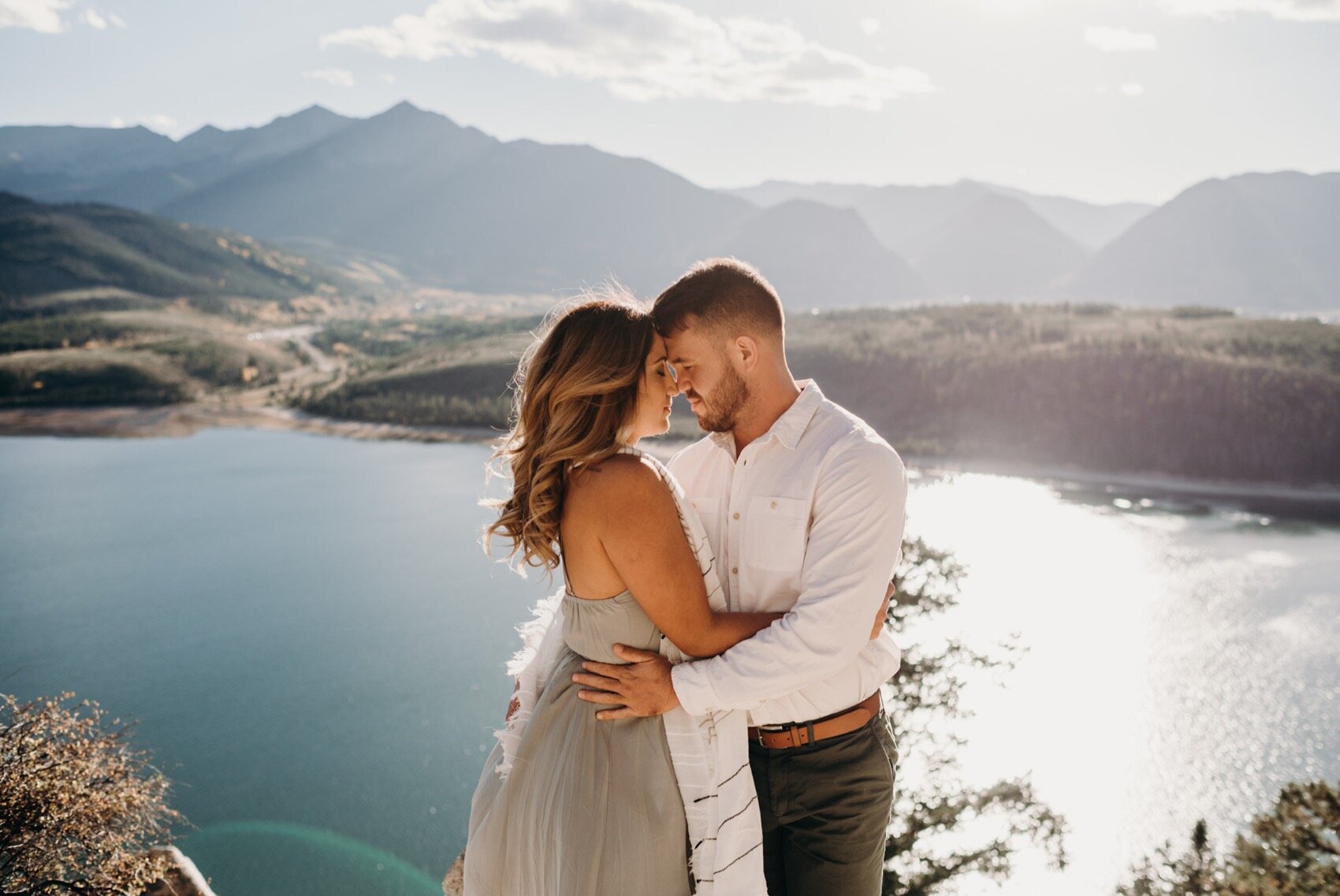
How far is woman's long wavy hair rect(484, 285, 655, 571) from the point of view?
2219 mm

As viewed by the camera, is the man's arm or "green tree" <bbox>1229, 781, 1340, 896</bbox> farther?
"green tree" <bbox>1229, 781, 1340, 896</bbox>

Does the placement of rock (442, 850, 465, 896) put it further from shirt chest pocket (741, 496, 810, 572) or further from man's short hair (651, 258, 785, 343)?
man's short hair (651, 258, 785, 343)

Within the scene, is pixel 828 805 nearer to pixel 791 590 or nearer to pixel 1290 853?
pixel 791 590

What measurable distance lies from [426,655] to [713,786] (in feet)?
47.1

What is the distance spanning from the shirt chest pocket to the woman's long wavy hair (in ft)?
1.49

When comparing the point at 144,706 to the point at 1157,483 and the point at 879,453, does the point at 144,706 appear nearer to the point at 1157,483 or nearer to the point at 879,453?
the point at 879,453

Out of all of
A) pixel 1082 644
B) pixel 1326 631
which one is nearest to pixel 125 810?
pixel 1082 644

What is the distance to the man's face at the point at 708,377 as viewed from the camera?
2520 mm

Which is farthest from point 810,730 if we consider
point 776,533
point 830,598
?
point 776,533

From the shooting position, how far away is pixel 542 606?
2.83 m

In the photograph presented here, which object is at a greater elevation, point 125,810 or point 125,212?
point 125,212

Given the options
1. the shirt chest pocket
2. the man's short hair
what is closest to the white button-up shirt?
the shirt chest pocket

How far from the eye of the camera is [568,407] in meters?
2.22

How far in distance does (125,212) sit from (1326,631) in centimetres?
13400
